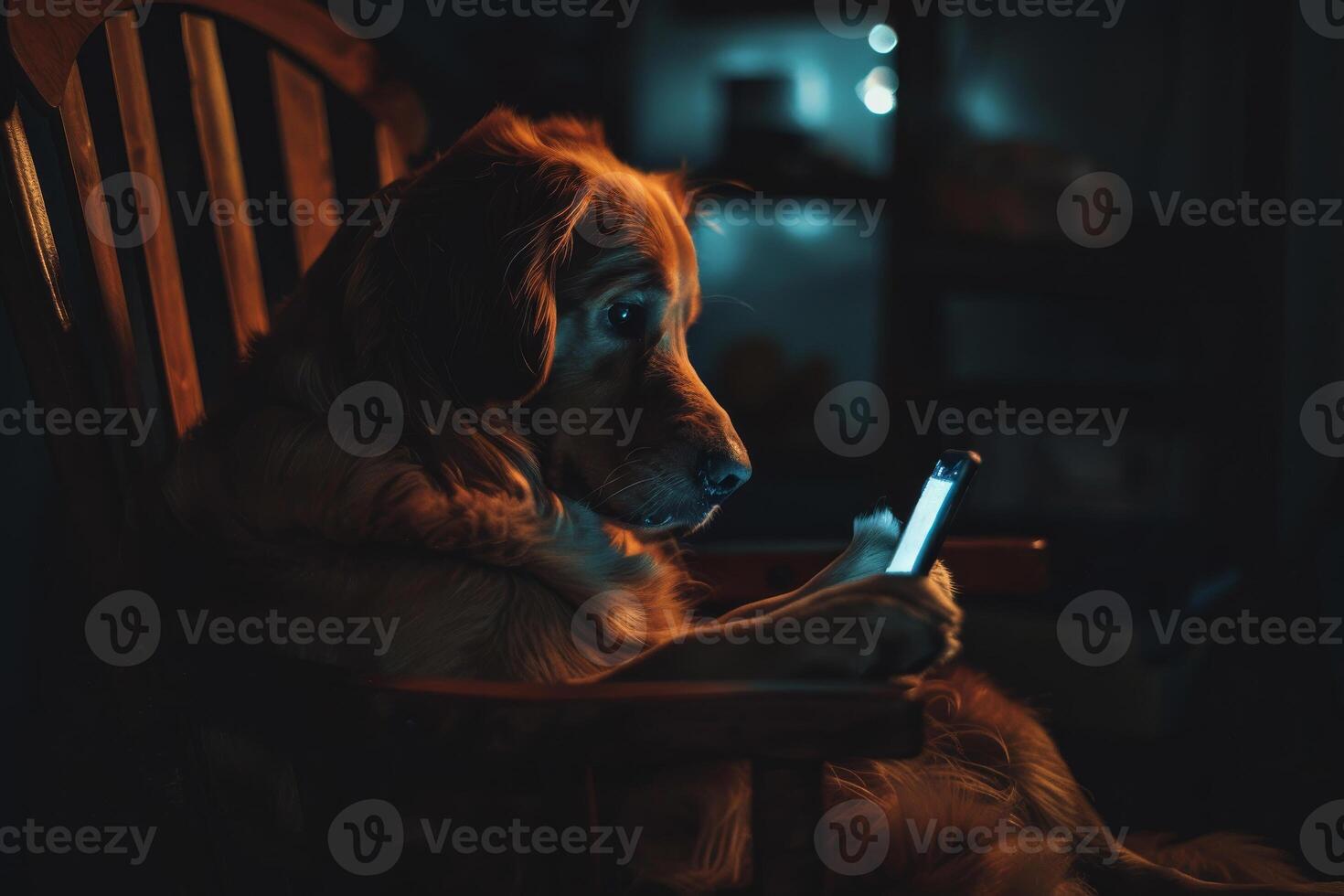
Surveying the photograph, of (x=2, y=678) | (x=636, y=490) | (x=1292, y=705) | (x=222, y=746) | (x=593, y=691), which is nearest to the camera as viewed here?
(x=593, y=691)

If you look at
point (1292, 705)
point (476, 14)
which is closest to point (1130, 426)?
point (1292, 705)

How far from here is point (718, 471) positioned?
989 millimetres

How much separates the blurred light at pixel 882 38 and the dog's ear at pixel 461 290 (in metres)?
1.47

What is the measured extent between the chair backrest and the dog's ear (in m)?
0.17

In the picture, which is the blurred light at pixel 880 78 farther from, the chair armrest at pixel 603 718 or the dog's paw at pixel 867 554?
the chair armrest at pixel 603 718

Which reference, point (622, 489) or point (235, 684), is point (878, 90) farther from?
point (235, 684)

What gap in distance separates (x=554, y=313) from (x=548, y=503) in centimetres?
19

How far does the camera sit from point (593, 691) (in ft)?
2.23

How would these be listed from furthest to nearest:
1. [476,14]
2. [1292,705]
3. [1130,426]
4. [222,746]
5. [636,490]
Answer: [1130,426] → [476,14] → [1292,705] → [636,490] → [222,746]

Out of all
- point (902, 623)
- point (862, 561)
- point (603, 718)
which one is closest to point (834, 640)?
point (902, 623)

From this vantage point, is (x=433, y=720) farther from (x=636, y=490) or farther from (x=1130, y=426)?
(x=1130, y=426)

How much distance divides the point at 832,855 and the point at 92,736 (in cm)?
75

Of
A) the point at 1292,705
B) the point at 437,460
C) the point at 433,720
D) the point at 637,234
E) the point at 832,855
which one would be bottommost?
the point at 1292,705

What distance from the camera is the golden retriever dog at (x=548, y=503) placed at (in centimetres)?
→ 80
